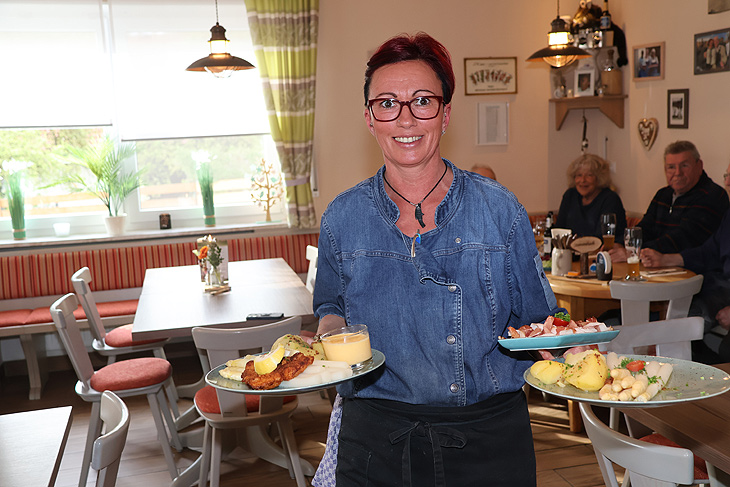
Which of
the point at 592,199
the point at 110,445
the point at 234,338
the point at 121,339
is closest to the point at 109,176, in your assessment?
the point at 121,339

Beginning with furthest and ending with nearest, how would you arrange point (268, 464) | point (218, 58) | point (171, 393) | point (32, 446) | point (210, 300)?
point (171, 393)
point (218, 58)
point (210, 300)
point (268, 464)
point (32, 446)

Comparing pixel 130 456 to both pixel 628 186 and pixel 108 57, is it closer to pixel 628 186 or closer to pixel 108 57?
pixel 108 57

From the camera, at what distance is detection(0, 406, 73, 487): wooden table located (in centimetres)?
165

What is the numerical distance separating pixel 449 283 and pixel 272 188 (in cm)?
458

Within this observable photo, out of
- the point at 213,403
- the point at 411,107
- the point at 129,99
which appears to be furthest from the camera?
the point at 129,99

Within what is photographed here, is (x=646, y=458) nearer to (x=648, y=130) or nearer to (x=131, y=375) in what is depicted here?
(x=131, y=375)

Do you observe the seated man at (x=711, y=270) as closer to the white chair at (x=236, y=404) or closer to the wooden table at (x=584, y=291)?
the wooden table at (x=584, y=291)

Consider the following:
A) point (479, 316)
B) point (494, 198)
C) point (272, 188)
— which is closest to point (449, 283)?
point (479, 316)

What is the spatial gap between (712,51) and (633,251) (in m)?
1.81

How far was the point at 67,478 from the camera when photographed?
11.3 feet

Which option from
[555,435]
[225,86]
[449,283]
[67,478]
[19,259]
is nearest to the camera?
[449,283]

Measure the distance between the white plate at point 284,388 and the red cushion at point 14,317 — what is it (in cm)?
385

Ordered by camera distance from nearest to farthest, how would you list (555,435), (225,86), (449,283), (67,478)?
(449,283)
(67,478)
(555,435)
(225,86)

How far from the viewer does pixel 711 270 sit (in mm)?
3988
